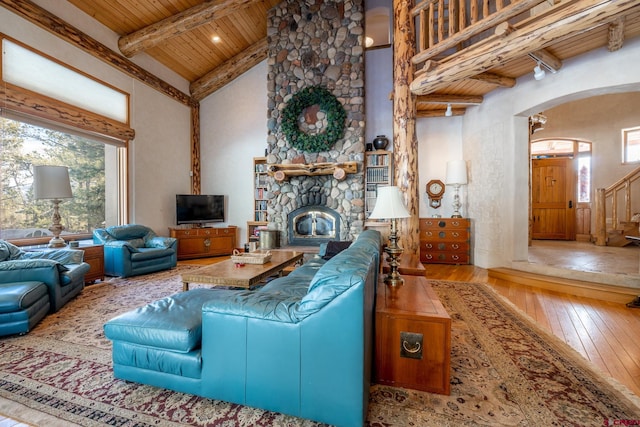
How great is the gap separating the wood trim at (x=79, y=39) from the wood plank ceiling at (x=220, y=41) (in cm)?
26

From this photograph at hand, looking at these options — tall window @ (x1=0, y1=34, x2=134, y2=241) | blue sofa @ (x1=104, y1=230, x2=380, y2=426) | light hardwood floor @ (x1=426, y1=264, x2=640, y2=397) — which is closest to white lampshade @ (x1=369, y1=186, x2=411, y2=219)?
blue sofa @ (x1=104, y1=230, x2=380, y2=426)

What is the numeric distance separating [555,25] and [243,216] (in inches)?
237

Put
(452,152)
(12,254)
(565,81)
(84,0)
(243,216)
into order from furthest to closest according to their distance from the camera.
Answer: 1. (243,216)
2. (452,152)
3. (84,0)
4. (565,81)
5. (12,254)


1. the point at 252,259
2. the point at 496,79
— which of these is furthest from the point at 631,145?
the point at 252,259

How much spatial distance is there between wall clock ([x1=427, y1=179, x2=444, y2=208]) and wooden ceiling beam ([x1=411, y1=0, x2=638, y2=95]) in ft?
7.74

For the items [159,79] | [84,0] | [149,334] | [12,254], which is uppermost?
[84,0]

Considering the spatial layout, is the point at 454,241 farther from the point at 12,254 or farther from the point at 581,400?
the point at 12,254

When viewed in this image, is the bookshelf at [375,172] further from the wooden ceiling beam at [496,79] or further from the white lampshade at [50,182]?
the white lampshade at [50,182]

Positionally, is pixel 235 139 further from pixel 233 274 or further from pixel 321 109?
pixel 233 274

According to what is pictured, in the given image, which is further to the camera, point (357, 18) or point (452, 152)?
point (452, 152)

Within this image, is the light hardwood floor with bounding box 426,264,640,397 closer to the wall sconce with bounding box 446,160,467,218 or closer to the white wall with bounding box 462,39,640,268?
the white wall with bounding box 462,39,640,268

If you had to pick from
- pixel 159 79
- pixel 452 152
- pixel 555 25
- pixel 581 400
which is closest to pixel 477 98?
pixel 452 152

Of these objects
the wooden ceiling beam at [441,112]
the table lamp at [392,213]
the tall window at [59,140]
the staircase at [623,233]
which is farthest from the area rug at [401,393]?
the staircase at [623,233]

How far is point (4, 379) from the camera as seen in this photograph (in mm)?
1717
